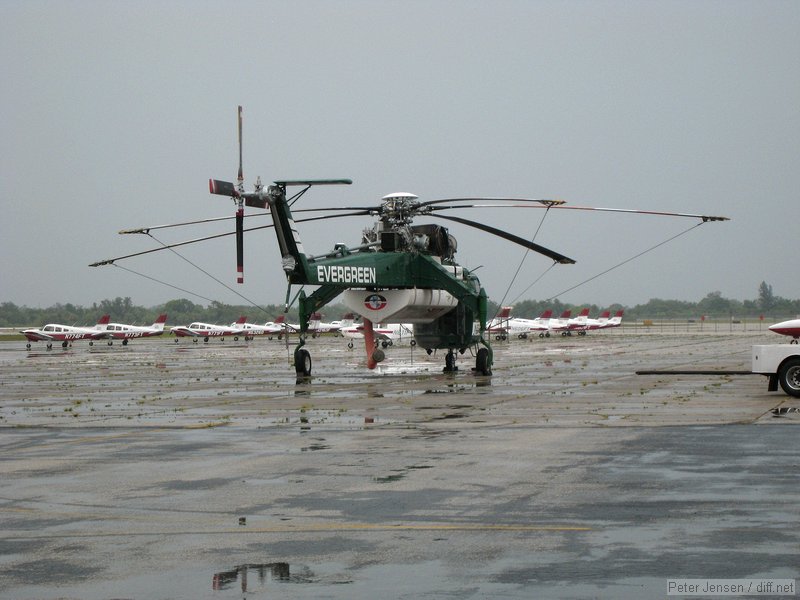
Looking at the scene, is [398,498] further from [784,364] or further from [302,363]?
[302,363]

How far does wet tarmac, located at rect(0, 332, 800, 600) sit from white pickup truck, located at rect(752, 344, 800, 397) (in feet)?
4.91

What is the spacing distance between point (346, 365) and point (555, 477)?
34.1m

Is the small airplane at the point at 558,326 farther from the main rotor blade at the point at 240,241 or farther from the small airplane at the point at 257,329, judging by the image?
the main rotor blade at the point at 240,241

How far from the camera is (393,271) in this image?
36625 mm

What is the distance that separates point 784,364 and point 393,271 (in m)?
15.3

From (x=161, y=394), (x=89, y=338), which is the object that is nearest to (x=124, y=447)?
(x=161, y=394)

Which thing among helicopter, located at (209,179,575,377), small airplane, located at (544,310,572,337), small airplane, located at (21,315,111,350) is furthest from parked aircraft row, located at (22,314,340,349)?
helicopter, located at (209,179,575,377)

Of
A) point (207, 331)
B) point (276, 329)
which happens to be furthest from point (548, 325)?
point (207, 331)

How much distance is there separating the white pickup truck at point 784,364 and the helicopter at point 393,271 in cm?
863

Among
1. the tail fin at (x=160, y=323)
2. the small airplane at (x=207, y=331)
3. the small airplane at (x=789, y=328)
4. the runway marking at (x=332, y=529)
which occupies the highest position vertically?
the tail fin at (x=160, y=323)

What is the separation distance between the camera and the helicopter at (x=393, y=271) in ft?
109

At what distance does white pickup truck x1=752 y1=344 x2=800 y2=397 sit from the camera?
24516 millimetres

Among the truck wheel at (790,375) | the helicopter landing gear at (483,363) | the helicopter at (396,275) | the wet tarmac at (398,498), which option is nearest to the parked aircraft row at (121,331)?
the helicopter at (396,275)

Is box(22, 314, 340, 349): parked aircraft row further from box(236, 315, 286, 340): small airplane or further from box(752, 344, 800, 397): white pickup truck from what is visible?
box(752, 344, 800, 397): white pickup truck
